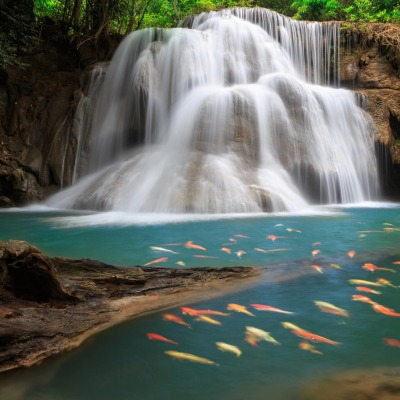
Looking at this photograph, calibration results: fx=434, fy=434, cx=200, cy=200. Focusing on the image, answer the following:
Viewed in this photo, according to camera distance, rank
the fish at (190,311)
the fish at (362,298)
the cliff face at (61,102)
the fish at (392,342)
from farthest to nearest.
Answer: the cliff face at (61,102), the fish at (362,298), the fish at (190,311), the fish at (392,342)

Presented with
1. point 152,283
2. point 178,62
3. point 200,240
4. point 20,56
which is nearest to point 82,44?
point 20,56

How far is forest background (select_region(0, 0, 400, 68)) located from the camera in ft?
45.2

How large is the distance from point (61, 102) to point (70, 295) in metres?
13.4

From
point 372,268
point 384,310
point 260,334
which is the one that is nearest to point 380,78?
point 372,268

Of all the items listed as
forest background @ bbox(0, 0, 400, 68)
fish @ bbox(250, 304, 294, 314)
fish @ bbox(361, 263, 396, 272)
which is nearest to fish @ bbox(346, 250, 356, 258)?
fish @ bbox(361, 263, 396, 272)

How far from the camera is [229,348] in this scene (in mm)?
2631

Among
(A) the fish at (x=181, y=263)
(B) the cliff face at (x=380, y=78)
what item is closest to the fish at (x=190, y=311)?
(A) the fish at (x=181, y=263)

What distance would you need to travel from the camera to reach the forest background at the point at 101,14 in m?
13.8

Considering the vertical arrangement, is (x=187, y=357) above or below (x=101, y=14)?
below

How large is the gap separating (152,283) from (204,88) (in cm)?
1024

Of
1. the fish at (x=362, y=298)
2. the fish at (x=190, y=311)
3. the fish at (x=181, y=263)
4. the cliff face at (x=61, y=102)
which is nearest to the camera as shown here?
the fish at (x=190, y=311)

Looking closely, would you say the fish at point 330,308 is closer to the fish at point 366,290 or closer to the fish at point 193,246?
the fish at point 366,290

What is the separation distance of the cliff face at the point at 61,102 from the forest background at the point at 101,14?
73 cm

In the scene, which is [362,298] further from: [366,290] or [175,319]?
[175,319]
